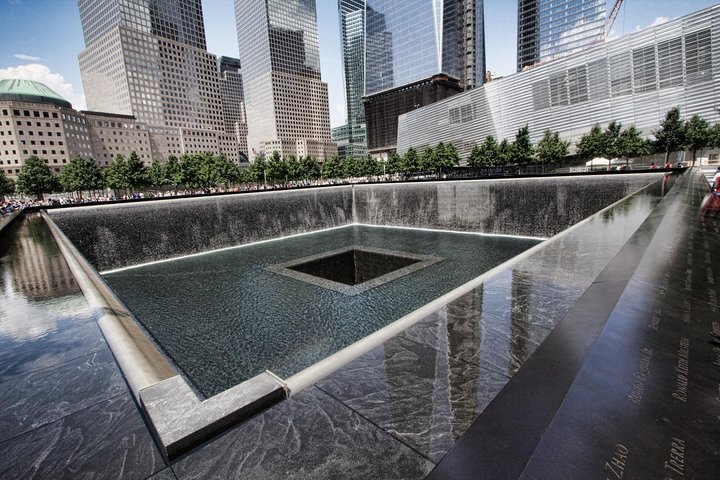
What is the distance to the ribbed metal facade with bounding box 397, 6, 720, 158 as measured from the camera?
37750mm

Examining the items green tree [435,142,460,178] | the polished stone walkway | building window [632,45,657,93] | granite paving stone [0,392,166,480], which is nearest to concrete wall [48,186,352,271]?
the polished stone walkway

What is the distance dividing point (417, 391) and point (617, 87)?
56.2 m

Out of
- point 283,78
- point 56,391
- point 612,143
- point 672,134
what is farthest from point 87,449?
point 283,78

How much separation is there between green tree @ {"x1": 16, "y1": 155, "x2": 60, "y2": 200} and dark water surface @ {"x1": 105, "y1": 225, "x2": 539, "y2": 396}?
5402 centimetres

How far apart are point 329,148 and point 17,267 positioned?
13073cm

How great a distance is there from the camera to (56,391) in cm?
202

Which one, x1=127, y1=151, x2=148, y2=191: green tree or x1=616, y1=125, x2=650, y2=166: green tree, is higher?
x1=127, y1=151, x2=148, y2=191: green tree

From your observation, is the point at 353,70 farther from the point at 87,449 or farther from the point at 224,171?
the point at 87,449

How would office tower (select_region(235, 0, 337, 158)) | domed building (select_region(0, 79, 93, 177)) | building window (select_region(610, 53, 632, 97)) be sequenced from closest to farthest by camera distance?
building window (select_region(610, 53, 632, 97)) < domed building (select_region(0, 79, 93, 177)) < office tower (select_region(235, 0, 337, 158))

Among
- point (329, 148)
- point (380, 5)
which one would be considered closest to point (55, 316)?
point (380, 5)

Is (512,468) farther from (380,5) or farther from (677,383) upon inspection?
(380,5)

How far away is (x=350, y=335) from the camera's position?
6.42 m

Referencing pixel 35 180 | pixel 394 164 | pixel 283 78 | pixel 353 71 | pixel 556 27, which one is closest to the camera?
pixel 35 180

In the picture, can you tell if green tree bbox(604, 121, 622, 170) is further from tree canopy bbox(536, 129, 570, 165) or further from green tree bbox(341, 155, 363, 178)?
green tree bbox(341, 155, 363, 178)
